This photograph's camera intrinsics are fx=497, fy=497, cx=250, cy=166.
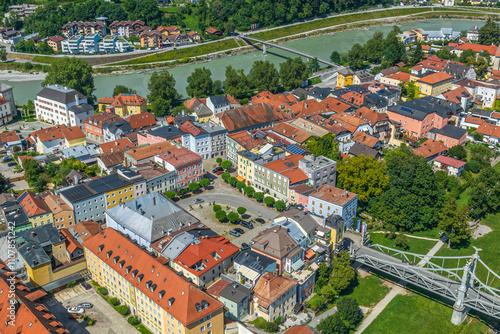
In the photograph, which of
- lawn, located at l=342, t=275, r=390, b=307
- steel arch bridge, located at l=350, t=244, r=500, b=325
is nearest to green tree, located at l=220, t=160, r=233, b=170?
steel arch bridge, located at l=350, t=244, r=500, b=325

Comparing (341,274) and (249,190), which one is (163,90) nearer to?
(249,190)

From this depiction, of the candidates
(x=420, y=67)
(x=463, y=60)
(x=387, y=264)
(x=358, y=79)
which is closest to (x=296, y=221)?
(x=387, y=264)

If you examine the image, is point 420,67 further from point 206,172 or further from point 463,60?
point 206,172

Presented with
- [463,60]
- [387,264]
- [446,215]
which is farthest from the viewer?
[463,60]

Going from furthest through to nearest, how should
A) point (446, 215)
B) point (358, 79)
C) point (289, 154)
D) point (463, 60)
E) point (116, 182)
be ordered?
point (463, 60) → point (358, 79) → point (289, 154) → point (116, 182) → point (446, 215)

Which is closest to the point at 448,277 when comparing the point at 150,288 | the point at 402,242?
the point at 402,242

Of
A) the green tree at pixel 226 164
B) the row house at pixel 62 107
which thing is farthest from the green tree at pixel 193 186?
the row house at pixel 62 107

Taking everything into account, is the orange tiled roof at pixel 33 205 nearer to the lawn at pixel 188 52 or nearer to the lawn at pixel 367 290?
the lawn at pixel 367 290

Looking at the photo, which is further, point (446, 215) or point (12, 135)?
point (12, 135)
